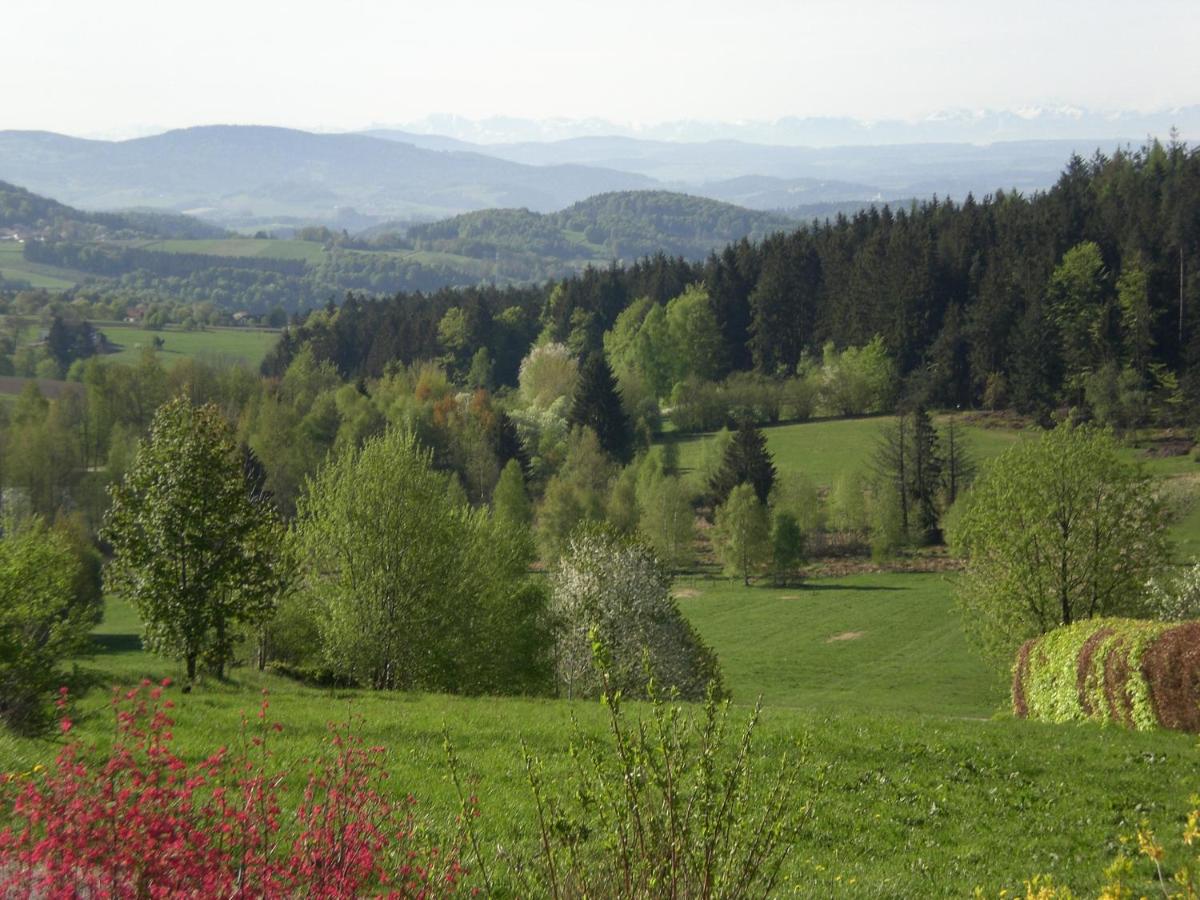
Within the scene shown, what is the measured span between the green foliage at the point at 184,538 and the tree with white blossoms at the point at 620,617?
37.2 ft

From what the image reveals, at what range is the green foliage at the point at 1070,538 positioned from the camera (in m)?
33.6

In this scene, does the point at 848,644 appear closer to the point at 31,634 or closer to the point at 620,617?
the point at 620,617

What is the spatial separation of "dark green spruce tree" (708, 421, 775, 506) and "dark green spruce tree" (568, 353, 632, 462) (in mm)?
16323

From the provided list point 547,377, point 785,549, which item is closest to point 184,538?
point 785,549

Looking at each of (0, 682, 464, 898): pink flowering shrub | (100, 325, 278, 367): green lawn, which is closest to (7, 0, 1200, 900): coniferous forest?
(0, 682, 464, 898): pink flowering shrub

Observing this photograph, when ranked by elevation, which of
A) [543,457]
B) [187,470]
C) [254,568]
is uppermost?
[187,470]

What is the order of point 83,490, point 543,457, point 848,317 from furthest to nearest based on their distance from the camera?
point 848,317, point 543,457, point 83,490

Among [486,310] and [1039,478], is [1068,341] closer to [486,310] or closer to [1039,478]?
[486,310]

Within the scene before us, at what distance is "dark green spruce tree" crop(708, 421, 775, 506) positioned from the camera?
285ft

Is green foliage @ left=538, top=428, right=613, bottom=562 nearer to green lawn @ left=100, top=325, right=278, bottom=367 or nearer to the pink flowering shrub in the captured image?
the pink flowering shrub

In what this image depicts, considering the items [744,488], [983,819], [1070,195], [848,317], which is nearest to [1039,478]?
[983,819]

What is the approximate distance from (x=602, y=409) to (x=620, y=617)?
68.8m

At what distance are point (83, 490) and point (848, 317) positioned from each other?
87008mm

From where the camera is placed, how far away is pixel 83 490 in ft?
282
